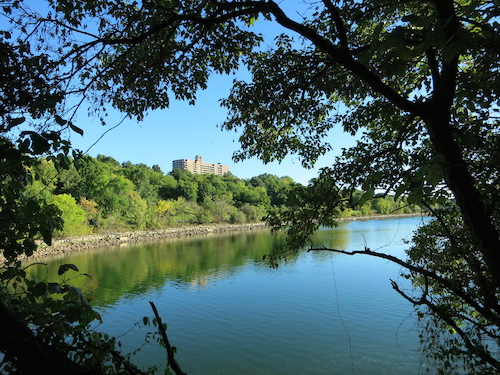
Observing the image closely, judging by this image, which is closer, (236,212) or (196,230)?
(196,230)

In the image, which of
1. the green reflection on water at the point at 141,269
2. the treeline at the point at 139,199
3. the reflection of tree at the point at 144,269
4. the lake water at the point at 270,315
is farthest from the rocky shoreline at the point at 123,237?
the lake water at the point at 270,315

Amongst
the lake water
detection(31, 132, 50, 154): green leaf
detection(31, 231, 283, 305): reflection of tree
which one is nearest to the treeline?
detection(31, 231, 283, 305): reflection of tree

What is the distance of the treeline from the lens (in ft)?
111

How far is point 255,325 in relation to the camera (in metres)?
9.70

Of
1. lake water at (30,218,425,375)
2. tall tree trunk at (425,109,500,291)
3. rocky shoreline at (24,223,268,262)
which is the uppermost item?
tall tree trunk at (425,109,500,291)

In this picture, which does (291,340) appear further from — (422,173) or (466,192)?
(422,173)

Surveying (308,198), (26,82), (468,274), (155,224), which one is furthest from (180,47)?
(155,224)

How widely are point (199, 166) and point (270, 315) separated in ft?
350

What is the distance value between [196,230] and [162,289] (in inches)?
1325

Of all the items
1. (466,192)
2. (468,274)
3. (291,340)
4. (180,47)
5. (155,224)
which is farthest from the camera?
(155,224)

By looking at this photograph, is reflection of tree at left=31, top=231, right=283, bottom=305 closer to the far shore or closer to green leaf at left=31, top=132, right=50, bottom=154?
the far shore

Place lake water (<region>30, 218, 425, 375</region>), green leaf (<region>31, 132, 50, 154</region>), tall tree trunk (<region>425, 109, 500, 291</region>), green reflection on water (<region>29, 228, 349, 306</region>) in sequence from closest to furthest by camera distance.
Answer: green leaf (<region>31, 132, 50, 154</region>) < tall tree trunk (<region>425, 109, 500, 291</region>) < lake water (<region>30, 218, 425, 375</region>) < green reflection on water (<region>29, 228, 349, 306</region>)

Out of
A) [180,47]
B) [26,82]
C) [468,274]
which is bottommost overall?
[468,274]

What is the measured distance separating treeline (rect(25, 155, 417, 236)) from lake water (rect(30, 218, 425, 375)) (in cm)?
893
